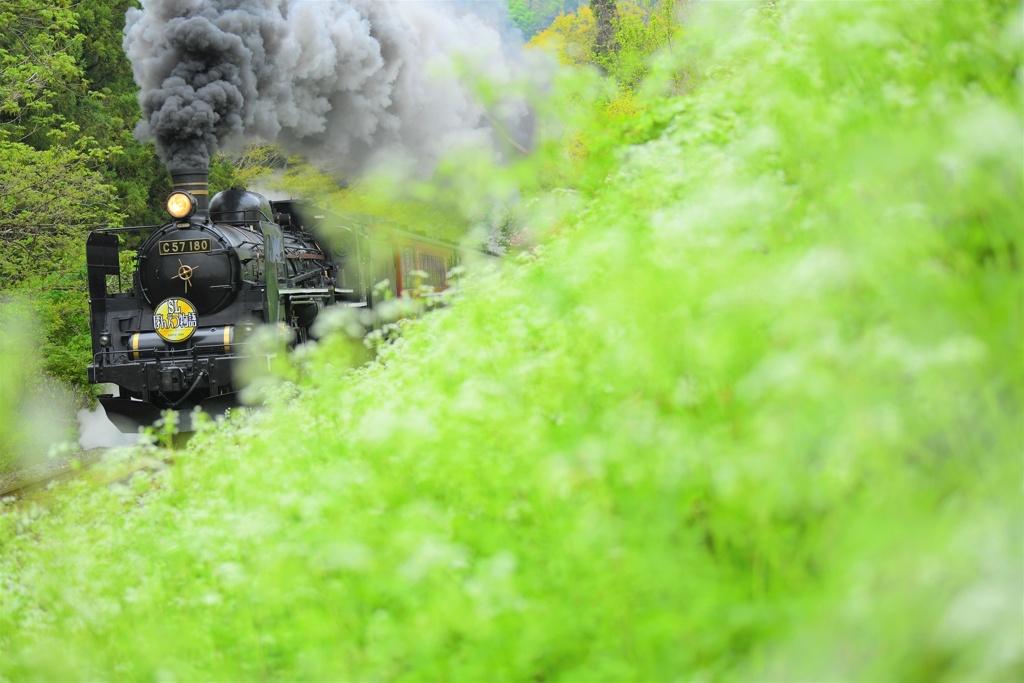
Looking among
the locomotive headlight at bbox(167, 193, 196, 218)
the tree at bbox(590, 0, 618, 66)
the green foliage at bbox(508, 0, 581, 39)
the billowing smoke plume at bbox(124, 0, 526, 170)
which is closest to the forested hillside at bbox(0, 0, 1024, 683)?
the billowing smoke plume at bbox(124, 0, 526, 170)


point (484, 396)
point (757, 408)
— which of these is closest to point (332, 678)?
point (484, 396)

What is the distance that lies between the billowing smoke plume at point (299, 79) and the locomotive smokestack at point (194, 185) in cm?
10

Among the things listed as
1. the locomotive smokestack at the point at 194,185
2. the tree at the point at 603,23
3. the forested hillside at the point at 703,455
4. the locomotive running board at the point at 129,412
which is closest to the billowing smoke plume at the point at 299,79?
the locomotive smokestack at the point at 194,185

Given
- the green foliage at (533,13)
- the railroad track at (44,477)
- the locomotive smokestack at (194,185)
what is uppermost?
the green foliage at (533,13)

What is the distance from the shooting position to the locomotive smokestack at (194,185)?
10172 millimetres

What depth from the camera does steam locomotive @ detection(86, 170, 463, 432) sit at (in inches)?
376

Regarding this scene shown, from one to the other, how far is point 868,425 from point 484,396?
1543 millimetres

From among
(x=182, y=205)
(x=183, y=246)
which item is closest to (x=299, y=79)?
(x=182, y=205)

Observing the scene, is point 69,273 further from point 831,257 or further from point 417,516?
point 831,257

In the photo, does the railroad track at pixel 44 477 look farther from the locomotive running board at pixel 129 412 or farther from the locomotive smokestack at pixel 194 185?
the locomotive smokestack at pixel 194 185

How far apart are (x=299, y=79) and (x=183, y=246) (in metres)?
4.87

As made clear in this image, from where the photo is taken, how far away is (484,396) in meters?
3.08

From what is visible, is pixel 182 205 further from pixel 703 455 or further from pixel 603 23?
pixel 603 23

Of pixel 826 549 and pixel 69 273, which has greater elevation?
pixel 69 273
